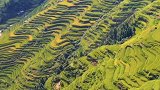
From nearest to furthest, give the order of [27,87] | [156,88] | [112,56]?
[156,88] → [112,56] → [27,87]

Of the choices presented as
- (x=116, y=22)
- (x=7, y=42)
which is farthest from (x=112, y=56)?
(x=7, y=42)

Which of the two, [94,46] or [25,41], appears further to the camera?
[25,41]

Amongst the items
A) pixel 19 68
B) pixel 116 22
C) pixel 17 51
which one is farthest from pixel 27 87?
pixel 116 22

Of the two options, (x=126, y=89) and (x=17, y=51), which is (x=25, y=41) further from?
(x=126, y=89)

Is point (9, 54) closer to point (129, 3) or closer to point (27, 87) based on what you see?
point (27, 87)

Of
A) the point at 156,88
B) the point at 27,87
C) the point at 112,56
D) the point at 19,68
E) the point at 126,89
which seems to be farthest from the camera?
the point at 19,68

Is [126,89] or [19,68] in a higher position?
[126,89]
